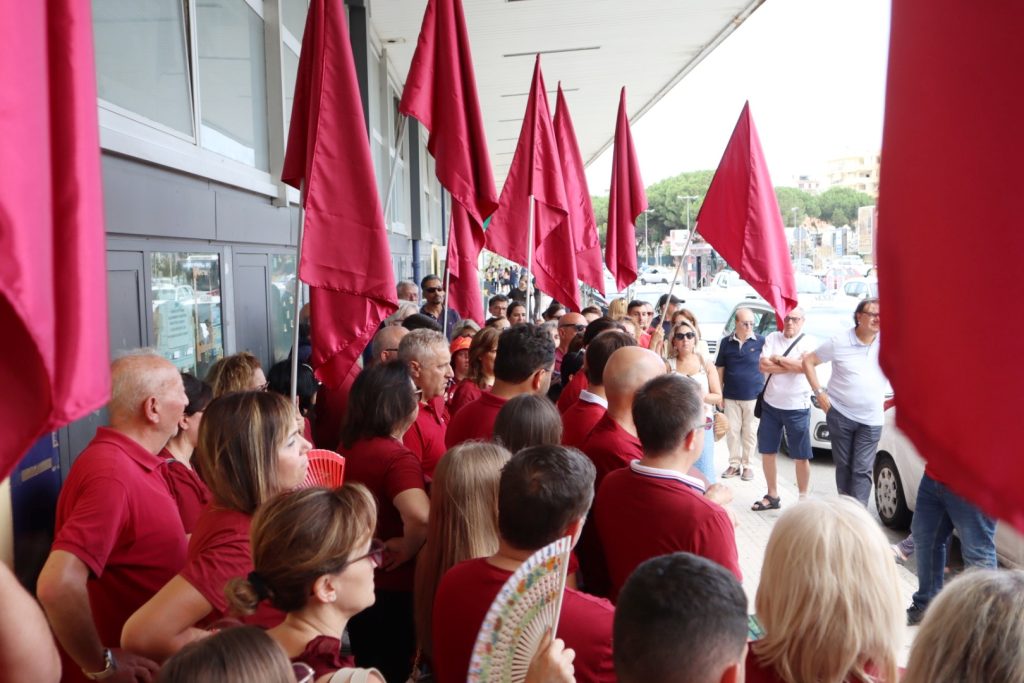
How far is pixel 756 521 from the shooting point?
7520 millimetres

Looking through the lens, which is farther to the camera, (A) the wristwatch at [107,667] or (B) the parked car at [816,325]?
(B) the parked car at [816,325]

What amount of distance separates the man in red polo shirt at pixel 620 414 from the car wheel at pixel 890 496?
13.2ft

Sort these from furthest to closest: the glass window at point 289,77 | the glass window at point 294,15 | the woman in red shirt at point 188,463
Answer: the glass window at point 294,15, the glass window at point 289,77, the woman in red shirt at point 188,463

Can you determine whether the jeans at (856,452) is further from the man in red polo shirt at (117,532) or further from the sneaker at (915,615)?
the man in red polo shirt at (117,532)

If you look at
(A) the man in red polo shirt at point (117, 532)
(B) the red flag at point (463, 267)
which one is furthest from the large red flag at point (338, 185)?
(B) the red flag at point (463, 267)

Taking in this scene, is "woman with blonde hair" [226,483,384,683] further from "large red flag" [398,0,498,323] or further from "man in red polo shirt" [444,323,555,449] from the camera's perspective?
"large red flag" [398,0,498,323]

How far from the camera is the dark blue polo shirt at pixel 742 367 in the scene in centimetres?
873

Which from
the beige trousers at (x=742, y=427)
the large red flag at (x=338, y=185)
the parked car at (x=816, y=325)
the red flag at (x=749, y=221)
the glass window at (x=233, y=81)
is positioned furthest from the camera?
the parked car at (x=816, y=325)

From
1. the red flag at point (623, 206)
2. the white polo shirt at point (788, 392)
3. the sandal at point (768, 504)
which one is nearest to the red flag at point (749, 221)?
the white polo shirt at point (788, 392)

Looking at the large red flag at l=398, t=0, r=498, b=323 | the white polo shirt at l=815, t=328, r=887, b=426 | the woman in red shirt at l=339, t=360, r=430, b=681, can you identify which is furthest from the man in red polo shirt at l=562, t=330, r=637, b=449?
the white polo shirt at l=815, t=328, r=887, b=426

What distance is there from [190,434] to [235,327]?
9.41ft

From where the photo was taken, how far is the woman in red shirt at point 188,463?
10.4 ft

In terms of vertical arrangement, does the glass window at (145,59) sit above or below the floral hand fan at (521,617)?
above

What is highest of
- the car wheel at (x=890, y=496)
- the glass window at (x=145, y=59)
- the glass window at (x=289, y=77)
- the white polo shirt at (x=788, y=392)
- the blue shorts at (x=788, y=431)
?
the glass window at (x=289, y=77)
